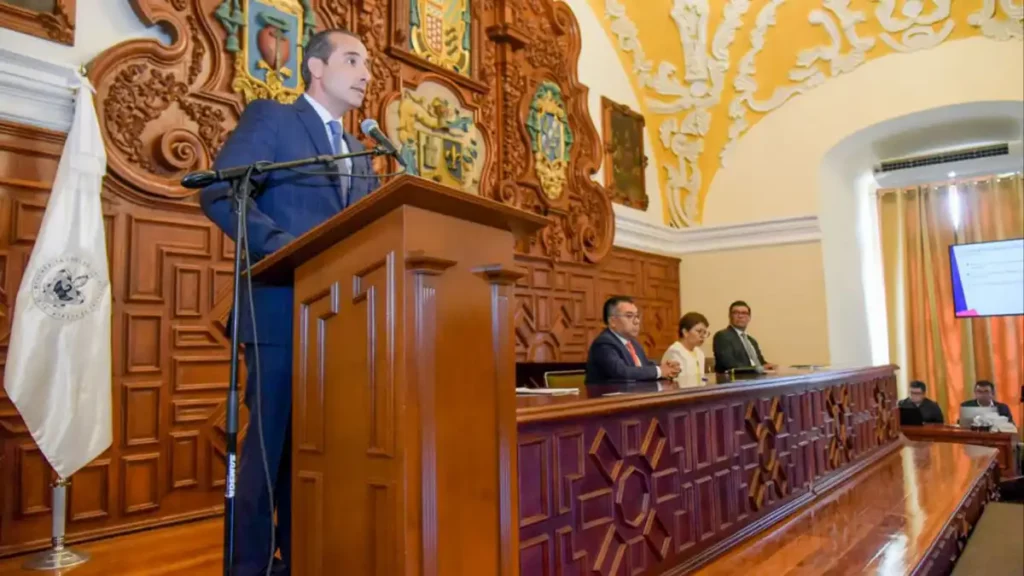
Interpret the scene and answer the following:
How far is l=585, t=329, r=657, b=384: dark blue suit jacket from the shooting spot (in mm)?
4273

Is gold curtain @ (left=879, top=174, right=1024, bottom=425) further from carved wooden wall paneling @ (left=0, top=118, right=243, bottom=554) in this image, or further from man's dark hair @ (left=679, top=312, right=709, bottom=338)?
carved wooden wall paneling @ (left=0, top=118, right=243, bottom=554)

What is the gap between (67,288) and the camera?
331 centimetres

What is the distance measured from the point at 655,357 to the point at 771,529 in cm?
449

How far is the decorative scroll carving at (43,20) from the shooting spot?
12.1ft

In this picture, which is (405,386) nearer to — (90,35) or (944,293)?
(90,35)

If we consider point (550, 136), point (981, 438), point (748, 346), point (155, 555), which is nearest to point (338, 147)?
point (155, 555)

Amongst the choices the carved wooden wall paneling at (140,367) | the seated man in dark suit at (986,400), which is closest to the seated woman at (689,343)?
the carved wooden wall paneling at (140,367)

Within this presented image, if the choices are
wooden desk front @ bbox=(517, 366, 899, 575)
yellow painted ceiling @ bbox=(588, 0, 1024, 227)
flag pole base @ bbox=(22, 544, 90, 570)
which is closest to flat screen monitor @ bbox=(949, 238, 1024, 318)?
yellow painted ceiling @ bbox=(588, 0, 1024, 227)

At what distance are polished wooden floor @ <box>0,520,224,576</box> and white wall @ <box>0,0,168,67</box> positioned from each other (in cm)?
238

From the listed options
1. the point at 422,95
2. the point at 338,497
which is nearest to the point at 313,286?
the point at 338,497

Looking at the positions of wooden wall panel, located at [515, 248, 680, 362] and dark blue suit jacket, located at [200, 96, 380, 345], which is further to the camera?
wooden wall panel, located at [515, 248, 680, 362]

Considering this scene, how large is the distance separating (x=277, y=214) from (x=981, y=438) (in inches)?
314

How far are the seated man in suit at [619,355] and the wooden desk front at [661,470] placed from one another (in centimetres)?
72

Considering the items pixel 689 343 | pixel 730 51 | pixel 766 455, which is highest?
pixel 730 51
